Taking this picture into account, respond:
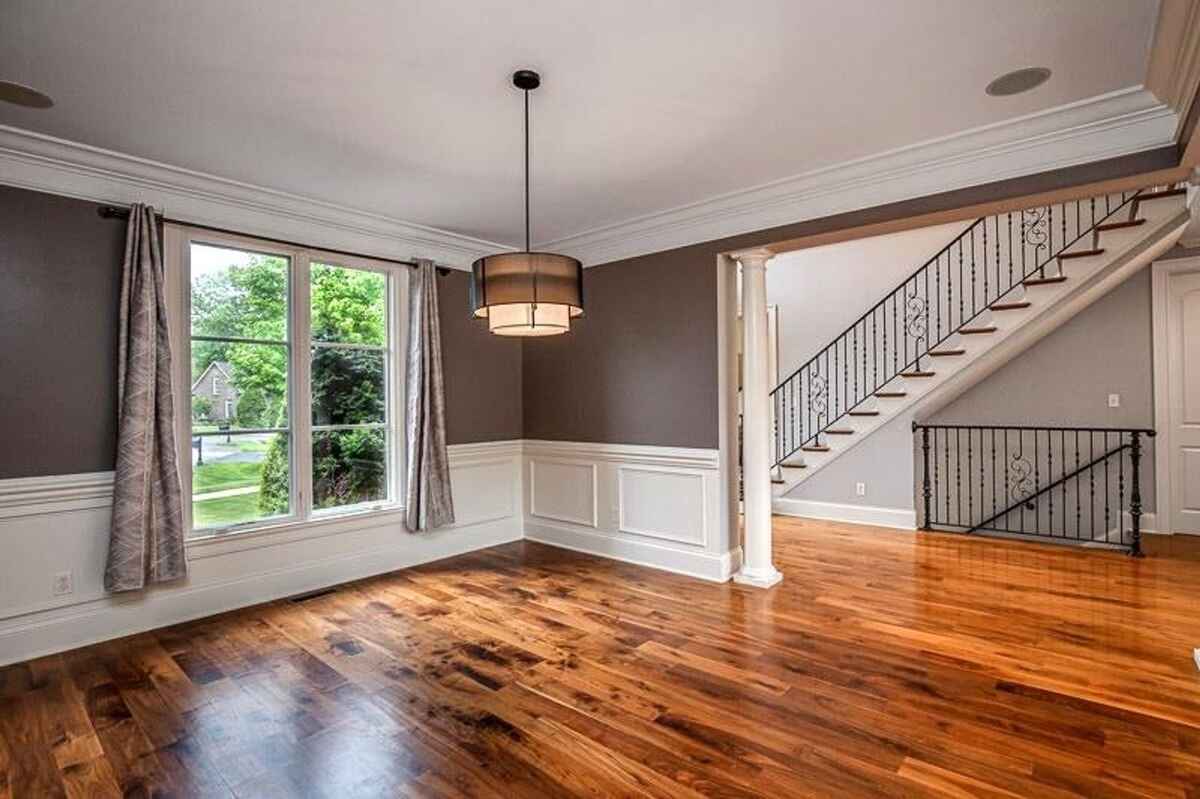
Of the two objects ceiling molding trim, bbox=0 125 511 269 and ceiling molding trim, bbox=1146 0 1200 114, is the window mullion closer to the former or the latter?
ceiling molding trim, bbox=0 125 511 269

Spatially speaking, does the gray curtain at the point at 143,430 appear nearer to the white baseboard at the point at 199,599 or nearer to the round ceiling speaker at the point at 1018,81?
the white baseboard at the point at 199,599

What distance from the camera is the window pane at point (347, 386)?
457cm

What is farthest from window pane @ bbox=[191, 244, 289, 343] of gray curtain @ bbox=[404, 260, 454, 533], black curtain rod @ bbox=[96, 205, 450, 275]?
gray curtain @ bbox=[404, 260, 454, 533]

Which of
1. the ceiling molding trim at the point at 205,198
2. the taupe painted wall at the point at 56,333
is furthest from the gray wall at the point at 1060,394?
the taupe painted wall at the point at 56,333

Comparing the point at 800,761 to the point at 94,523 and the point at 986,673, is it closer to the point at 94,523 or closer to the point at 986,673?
the point at 986,673

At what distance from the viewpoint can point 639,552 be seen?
197 inches

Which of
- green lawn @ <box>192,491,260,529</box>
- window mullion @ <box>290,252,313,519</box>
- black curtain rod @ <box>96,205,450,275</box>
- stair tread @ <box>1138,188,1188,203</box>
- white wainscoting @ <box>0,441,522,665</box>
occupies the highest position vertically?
stair tread @ <box>1138,188,1188,203</box>

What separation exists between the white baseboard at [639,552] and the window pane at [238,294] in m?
2.84

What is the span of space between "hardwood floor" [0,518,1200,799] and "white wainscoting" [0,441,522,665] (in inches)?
6.3

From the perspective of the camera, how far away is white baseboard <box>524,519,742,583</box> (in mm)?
4539

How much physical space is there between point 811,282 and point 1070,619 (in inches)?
181

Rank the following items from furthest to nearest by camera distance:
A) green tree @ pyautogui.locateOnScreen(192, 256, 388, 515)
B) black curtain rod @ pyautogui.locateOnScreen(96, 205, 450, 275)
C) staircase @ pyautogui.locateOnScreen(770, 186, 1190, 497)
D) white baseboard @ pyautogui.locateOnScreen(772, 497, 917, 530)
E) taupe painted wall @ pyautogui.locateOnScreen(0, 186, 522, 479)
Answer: white baseboard @ pyautogui.locateOnScreen(772, 497, 917, 530) → staircase @ pyautogui.locateOnScreen(770, 186, 1190, 497) → green tree @ pyautogui.locateOnScreen(192, 256, 388, 515) → black curtain rod @ pyautogui.locateOnScreen(96, 205, 450, 275) → taupe painted wall @ pyautogui.locateOnScreen(0, 186, 522, 479)

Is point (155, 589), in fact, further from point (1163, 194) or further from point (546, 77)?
point (1163, 194)

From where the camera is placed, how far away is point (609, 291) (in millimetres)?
5227
